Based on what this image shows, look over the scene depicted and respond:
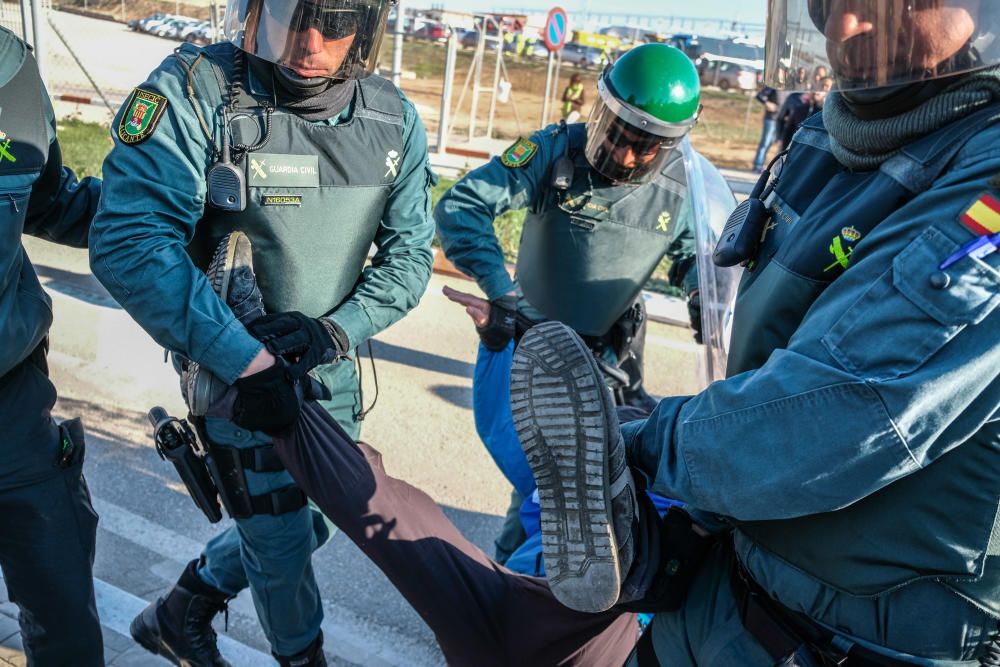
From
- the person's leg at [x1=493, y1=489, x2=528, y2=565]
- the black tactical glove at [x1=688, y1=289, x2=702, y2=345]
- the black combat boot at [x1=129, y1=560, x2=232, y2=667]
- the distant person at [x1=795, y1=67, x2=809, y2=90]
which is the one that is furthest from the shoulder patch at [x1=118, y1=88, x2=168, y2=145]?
the black tactical glove at [x1=688, y1=289, x2=702, y2=345]

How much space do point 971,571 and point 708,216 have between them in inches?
69.7

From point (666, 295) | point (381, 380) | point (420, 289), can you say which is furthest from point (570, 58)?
point (420, 289)

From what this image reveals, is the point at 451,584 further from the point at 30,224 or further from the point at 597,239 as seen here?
the point at 597,239

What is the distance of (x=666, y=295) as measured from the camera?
24.6ft

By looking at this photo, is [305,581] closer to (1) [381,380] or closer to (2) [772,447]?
(2) [772,447]

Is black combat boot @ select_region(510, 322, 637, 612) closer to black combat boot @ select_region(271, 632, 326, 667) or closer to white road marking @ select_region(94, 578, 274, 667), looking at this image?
black combat boot @ select_region(271, 632, 326, 667)

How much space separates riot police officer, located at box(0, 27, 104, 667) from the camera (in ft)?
7.15

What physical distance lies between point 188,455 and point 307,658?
69 cm

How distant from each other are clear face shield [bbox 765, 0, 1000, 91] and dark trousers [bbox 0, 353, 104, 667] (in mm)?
1946

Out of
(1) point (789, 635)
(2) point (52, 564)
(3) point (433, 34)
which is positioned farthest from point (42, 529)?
(3) point (433, 34)

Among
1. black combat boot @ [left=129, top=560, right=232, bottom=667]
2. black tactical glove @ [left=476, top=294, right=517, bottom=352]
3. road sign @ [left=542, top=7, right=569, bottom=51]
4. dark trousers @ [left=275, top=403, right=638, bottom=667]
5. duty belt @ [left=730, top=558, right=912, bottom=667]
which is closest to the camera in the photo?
duty belt @ [left=730, top=558, right=912, bottom=667]

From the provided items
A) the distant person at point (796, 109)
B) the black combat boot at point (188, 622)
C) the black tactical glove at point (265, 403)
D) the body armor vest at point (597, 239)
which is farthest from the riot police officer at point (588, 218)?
the distant person at point (796, 109)

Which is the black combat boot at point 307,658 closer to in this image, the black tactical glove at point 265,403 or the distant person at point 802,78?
the black tactical glove at point 265,403

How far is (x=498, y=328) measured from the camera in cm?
324
